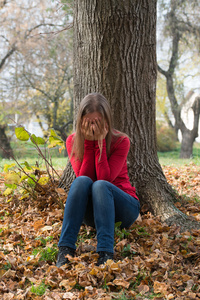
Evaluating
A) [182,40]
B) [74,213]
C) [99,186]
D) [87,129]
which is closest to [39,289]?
[74,213]

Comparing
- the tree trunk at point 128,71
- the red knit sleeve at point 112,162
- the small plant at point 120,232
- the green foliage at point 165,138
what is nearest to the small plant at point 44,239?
the small plant at point 120,232

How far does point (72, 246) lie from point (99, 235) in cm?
23

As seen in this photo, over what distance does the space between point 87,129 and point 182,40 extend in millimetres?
11446

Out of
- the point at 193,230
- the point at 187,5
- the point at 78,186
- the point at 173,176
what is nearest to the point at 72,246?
the point at 78,186

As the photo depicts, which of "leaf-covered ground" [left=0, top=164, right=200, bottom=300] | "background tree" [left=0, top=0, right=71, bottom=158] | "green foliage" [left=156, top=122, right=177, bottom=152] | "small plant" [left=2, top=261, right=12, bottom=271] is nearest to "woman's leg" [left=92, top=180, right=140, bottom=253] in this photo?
"leaf-covered ground" [left=0, top=164, right=200, bottom=300]

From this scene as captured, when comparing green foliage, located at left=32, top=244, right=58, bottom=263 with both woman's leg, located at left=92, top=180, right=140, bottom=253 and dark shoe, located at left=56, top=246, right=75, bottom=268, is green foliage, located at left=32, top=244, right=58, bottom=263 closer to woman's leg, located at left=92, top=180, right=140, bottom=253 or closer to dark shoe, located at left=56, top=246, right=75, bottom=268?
dark shoe, located at left=56, top=246, right=75, bottom=268

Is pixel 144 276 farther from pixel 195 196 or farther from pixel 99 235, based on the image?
pixel 195 196

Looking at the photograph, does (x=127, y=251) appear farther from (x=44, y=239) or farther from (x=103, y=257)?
(x=44, y=239)

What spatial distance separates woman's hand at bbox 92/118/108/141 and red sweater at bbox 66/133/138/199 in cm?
5

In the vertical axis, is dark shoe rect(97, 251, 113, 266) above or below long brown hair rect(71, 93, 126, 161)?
below

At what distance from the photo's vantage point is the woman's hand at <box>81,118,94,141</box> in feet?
8.94

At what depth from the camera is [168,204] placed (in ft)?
10.8

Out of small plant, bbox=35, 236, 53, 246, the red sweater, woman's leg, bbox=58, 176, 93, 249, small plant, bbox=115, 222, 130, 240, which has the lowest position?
small plant, bbox=35, 236, 53, 246

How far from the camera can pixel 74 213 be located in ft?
7.93
